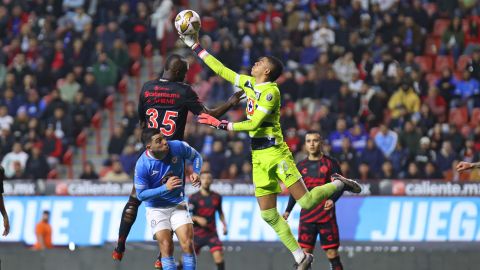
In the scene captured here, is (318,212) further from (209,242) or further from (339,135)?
(339,135)

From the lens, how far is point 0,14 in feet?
97.0

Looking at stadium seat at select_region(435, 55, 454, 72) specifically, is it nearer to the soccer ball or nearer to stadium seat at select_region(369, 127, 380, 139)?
stadium seat at select_region(369, 127, 380, 139)

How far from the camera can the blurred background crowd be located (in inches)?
951

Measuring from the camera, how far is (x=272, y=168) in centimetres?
1402

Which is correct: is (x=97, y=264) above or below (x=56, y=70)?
below

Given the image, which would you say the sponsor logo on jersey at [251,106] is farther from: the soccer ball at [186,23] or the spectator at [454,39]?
the spectator at [454,39]

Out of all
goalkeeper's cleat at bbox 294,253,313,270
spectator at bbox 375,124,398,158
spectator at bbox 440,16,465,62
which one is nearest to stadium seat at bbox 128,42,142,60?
spectator at bbox 375,124,398,158

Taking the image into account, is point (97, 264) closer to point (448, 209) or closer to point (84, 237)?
point (84, 237)

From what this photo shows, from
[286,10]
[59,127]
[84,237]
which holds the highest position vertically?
[286,10]

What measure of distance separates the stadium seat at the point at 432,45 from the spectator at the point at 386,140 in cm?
353

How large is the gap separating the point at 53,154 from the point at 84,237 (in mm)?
3485

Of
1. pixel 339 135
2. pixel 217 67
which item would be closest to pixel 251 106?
pixel 217 67

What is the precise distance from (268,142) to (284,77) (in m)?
12.1

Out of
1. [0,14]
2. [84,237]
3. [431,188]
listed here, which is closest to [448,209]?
[431,188]
